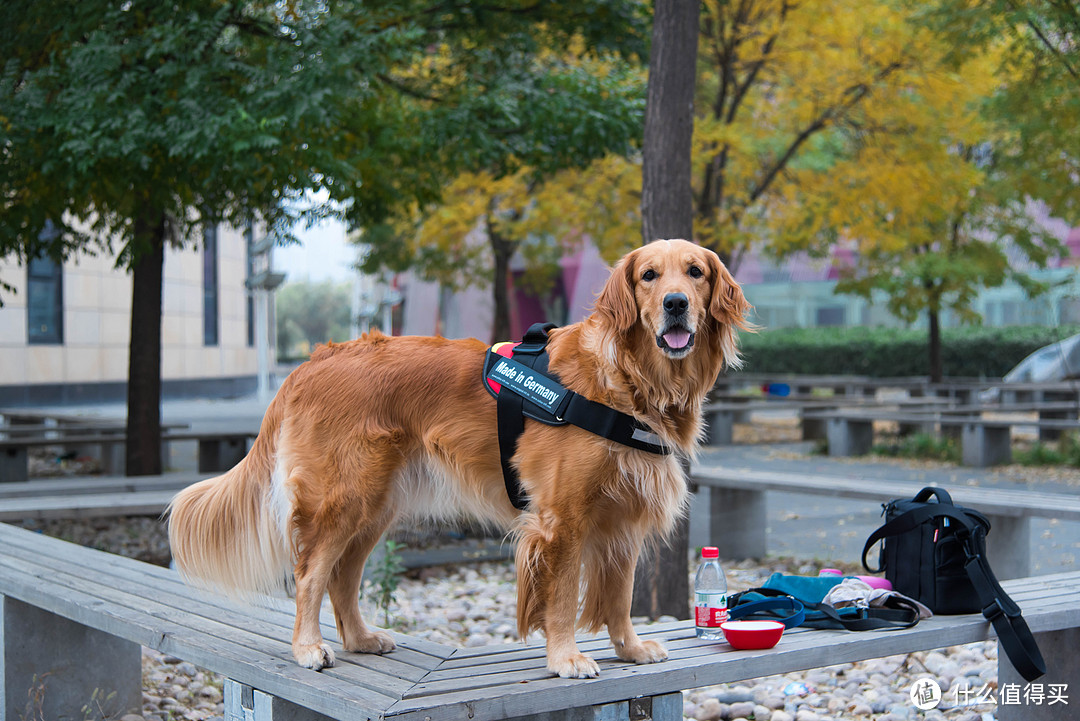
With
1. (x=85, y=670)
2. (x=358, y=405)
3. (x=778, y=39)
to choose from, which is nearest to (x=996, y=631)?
(x=358, y=405)

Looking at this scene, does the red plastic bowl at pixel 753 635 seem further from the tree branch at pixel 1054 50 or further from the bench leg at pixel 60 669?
the tree branch at pixel 1054 50

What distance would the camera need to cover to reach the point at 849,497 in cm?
659

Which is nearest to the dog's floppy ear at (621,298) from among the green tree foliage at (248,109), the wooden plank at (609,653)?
the wooden plank at (609,653)

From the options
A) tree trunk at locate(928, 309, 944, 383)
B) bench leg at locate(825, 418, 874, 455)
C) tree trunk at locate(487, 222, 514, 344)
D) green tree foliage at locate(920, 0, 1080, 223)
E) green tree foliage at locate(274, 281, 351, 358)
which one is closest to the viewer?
green tree foliage at locate(920, 0, 1080, 223)

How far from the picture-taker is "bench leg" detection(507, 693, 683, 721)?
280 centimetres

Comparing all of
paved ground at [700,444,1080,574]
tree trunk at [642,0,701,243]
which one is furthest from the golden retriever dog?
paved ground at [700,444,1080,574]

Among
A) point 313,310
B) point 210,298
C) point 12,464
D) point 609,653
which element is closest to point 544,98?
point 609,653

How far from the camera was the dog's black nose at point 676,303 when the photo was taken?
2.83 m

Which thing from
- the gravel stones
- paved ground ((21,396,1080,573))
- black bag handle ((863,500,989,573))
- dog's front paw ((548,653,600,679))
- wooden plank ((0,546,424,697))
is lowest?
the gravel stones

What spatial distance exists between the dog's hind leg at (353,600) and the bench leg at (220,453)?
25.2 feet

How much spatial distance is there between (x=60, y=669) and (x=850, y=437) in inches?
458

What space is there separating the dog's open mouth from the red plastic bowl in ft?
3.21

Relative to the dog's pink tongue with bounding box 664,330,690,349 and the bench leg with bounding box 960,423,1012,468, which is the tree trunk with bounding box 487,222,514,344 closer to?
the bench leg with bounding box 960,423,1012,468

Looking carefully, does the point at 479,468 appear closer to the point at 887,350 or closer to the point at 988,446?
the point at 988,446
